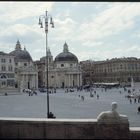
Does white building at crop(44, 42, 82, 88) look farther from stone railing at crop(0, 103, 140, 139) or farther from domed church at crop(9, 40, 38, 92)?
stone railing at crop(0, 103, 140, 139)

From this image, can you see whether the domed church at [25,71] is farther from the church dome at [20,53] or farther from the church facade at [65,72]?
the church facade at [65,72]

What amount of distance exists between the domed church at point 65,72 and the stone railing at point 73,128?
448 ft

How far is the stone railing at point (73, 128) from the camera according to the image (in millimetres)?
8000

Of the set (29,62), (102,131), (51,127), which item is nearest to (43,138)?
(51,127)

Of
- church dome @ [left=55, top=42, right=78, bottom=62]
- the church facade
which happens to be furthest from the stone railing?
church dome @ [left=55, top=42, right=78, bottom=62]

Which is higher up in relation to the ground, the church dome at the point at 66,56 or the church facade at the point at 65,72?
the church dome at the point at 66,56

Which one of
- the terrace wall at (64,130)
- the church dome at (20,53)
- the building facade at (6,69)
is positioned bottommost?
the terrace wall at (64,130)

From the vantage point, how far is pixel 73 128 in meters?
8.19

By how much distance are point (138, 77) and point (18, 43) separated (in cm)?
5078

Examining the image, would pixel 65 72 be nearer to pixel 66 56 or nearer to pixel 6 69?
pixel 66 56

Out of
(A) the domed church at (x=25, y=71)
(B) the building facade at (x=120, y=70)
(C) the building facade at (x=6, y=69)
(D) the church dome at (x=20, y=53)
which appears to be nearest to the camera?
(C) the building facade at (x=6, y=69)

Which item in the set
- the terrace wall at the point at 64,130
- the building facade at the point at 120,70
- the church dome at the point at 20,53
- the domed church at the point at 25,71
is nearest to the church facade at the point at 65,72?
the church dome at the point at 20,53

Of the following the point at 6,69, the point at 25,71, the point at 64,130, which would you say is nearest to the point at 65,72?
the point at 25,71

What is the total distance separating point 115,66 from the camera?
494 ft
